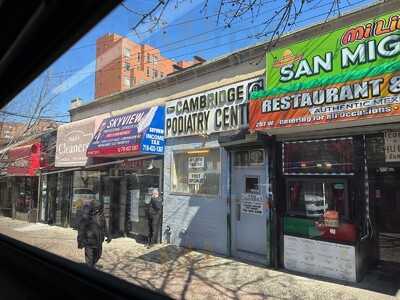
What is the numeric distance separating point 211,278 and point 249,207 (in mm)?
1854

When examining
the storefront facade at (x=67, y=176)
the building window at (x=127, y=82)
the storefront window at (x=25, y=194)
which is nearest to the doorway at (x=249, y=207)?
the building window at (x=127, y=82)

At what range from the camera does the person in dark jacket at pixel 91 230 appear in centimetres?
605

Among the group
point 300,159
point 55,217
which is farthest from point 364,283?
point 55,217

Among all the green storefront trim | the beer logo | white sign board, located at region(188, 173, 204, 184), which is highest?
the beer logo

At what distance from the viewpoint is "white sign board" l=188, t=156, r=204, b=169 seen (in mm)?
8870

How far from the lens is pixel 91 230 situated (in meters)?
6.18

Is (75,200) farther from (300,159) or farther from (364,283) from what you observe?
(364,283)


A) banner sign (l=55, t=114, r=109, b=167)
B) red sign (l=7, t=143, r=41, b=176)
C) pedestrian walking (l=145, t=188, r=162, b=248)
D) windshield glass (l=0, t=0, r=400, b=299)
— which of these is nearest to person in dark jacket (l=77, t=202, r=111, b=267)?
windshield glass (l=0, t=0, r=400, b=299)

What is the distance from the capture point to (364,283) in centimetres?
576

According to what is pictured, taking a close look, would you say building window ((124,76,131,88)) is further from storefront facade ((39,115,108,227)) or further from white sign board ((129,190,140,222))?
storefront facade ((39,115,108,227))

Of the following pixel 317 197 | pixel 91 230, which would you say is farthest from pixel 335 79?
pixel 91 230

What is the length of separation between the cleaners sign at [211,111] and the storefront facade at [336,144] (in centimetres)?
92

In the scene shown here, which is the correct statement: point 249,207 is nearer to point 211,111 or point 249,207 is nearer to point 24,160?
point 211,111

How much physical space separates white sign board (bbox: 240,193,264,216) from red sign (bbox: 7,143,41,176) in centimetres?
966
